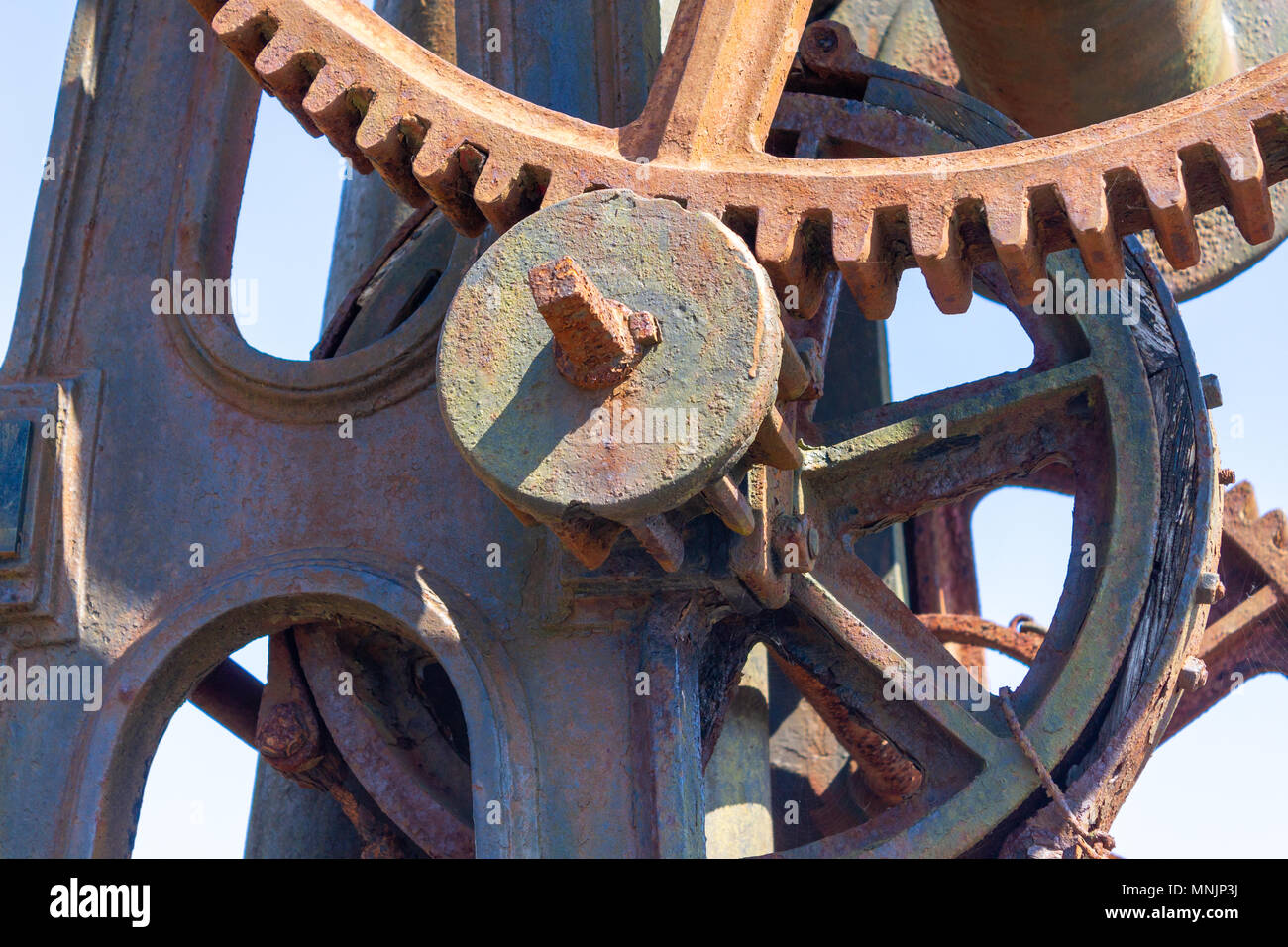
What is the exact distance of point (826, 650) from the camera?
5.54m

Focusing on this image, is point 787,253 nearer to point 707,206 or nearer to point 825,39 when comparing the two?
point 707,206

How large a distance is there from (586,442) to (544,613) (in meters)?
1.21

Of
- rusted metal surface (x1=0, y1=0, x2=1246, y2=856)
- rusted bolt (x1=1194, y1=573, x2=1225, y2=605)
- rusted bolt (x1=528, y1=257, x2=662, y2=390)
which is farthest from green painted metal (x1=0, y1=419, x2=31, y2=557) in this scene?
rusted bolt (x1=1194, y1=573, x2=1225, y2=605)

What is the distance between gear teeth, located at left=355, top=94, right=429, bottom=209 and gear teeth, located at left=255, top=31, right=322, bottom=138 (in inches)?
8.2

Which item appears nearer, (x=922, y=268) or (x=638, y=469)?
(x=638, y=469)

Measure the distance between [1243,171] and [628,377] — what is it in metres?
1.54

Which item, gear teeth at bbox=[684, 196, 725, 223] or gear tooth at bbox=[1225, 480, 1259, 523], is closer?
gear teeth at bbox=[684, 196, 725, 223]

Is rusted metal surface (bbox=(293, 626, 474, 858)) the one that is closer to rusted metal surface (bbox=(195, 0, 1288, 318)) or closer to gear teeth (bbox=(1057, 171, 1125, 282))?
rusted metal surface (bbox=(195, 0, 1288, 318))

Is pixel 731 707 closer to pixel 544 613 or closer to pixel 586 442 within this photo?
pixel 544 613

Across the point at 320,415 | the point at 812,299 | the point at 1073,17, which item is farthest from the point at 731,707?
the point at 1073,17

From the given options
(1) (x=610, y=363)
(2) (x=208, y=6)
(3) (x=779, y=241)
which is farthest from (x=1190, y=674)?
(2) (x=208, y=6)

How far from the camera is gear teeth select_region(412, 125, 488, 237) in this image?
15.0 feet

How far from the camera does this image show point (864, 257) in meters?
4.28

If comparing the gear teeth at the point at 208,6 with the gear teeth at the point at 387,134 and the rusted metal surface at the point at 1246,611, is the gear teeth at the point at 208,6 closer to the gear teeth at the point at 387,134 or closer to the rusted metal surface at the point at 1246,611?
the gear teeth at the point at 387,134
